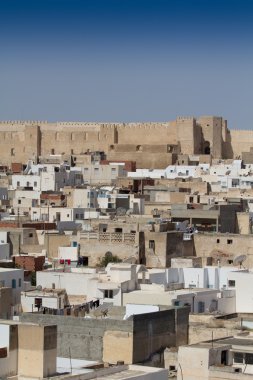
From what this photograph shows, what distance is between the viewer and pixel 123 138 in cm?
6075

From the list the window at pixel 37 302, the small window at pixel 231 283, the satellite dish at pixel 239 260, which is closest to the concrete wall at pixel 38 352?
the window at pixel 37 302

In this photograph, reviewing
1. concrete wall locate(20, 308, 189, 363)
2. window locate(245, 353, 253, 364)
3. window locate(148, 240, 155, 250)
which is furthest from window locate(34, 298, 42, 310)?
window locate(148, 240, 155, 250)

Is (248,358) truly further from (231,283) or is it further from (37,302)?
(231,283)

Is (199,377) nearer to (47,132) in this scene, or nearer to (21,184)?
(21,184)

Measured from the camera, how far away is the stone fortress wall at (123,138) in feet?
193

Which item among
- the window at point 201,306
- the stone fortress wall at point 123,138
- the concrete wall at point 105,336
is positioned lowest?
the concrete wall at point 105,336

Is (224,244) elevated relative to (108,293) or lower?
elevated

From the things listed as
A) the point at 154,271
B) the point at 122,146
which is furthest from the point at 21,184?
the point at 154,271

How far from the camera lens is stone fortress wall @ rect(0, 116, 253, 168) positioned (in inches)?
2312

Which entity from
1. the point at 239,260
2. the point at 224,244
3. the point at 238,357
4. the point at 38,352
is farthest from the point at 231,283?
the point at 38,352

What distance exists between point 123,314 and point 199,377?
2861mm

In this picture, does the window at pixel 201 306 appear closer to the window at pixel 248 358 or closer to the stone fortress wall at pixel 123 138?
the window at pixel 248 358

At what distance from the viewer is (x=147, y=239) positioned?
83.0 feet

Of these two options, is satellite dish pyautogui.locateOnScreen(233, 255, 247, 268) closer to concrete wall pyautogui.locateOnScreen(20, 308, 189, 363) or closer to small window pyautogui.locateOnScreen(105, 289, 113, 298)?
small window pyautogui.locateOnScreen(105, 289, 113, 298)
